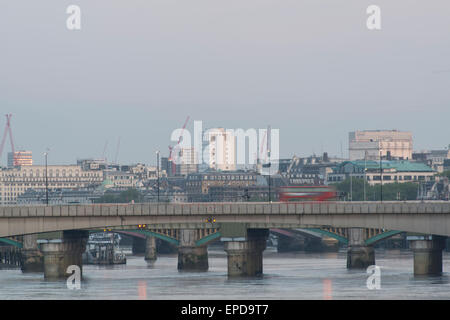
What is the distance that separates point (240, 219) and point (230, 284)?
7251 millimetres

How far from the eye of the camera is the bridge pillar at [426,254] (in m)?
146

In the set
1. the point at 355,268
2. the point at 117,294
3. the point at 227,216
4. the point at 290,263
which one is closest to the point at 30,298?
the point at 117,294

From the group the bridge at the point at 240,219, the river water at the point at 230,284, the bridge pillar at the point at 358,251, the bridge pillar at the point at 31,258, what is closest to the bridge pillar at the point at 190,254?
the river water at the point at 230,284

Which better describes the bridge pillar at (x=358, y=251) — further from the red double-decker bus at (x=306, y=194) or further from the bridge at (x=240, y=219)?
the bridge at (x=240, y=219)

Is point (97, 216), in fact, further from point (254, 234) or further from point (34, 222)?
point (254, 234)

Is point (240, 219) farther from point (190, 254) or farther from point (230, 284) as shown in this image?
point (190, 254)

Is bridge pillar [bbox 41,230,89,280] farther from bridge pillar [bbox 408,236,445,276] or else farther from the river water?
bridge pillar [bbox 408,236,445,276]

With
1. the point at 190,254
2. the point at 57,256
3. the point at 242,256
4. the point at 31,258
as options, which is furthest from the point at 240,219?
the point at 31,258

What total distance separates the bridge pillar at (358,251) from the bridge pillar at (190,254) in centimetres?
1911

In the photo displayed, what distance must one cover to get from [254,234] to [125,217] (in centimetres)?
1953

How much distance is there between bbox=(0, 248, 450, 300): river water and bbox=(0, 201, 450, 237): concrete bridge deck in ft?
21.0

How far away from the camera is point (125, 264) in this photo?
19112 centimetres

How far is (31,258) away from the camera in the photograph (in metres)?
170
